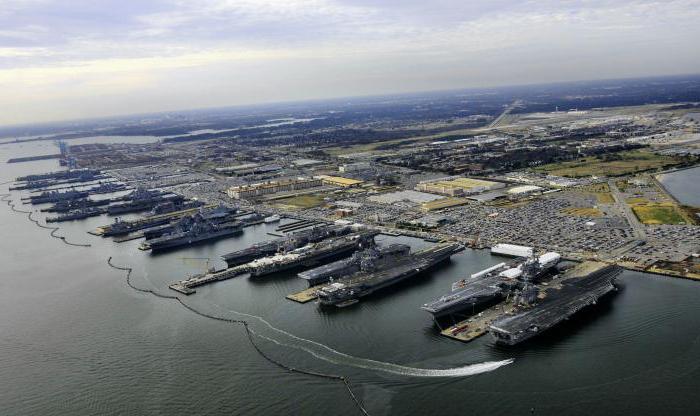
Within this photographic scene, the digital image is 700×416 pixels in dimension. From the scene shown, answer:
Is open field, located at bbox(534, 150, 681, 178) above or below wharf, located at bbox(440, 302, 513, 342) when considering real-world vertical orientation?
above

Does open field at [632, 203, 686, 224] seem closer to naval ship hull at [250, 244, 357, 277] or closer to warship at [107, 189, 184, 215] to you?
naval ship hull at [250, 244, 357, 277]

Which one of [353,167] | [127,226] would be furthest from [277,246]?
[353,167]

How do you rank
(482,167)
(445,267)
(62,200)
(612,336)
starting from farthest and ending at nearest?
(482,167)
(62,200)
(445,267)
(612,336)

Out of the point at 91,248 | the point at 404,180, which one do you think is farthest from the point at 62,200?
the point at 404,180

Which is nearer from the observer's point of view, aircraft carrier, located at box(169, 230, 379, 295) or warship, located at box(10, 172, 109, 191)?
aircraft carrier, located at box(169, 230, 379, 295)

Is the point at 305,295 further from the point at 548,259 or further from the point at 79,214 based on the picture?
the point at 79,214

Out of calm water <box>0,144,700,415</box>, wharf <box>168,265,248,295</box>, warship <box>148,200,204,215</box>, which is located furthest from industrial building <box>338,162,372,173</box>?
calm water <box>0,144,700,415</box>

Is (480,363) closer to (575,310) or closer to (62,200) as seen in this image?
(575,310)
